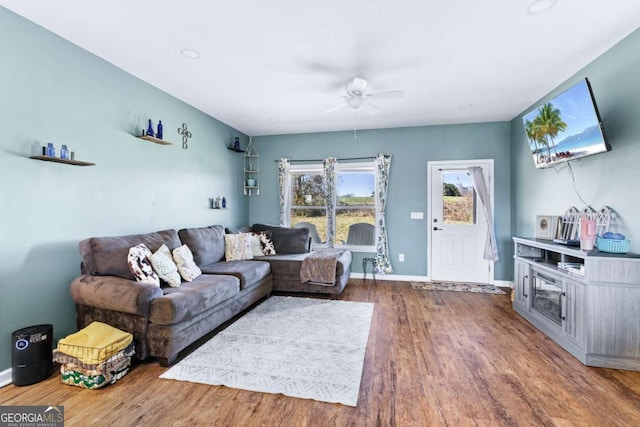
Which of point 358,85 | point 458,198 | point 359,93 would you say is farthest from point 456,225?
point 358,85

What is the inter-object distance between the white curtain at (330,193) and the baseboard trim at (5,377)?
4117 millimetres

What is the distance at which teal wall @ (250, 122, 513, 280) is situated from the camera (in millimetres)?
4809

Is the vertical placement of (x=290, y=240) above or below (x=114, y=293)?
above

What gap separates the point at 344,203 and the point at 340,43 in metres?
3.16

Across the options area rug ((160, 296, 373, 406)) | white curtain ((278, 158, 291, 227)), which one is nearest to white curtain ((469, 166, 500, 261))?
area rug ((160, 296, 373, 406))

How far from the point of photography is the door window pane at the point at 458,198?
491cm

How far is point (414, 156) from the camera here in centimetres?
509

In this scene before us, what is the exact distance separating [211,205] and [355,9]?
3506 mm

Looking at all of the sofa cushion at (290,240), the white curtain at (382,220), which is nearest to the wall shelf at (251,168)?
the sofa cushion at (290,240)

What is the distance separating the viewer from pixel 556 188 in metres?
3.54

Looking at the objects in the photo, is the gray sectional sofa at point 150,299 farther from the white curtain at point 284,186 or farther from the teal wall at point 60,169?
the white curtain at point 284,186

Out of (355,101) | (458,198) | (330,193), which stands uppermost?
(355,101)

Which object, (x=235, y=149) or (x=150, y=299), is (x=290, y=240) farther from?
(x=150, y=299)

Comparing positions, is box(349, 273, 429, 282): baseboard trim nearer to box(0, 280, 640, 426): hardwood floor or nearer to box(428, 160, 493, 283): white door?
box(428, 160, 493, 283): white door
